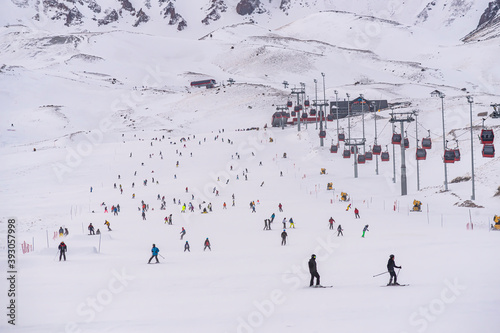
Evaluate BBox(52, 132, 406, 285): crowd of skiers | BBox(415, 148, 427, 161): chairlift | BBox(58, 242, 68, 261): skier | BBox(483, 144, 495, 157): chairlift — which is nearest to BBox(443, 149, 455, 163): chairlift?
BBox(483, 144, 495, 157): chairlift

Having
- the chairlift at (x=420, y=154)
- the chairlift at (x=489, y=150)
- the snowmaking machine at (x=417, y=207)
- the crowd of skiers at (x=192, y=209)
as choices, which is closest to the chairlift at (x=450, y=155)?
the chairlift at (x=489, y=150)

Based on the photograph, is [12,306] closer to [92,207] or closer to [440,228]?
[440,228]

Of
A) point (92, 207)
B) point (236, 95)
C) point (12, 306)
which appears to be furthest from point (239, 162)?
point (236, 95)

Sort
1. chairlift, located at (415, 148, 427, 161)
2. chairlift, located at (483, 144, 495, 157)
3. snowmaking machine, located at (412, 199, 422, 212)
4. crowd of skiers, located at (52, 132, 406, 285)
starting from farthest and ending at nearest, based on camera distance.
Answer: chairlift, located at (415, 148, 427, 161) < snowmaking machine, located at (412, 199, 422, 212) < chairlift, located at (483, 144, 495, 157) < crowd of skiers, located at (52, 132, 406, 285)

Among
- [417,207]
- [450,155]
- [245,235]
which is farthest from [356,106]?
[245,235]

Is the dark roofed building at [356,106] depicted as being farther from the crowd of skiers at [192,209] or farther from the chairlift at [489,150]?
the chairlift at [489,150]

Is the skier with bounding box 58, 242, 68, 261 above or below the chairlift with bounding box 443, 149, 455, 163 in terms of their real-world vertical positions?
below

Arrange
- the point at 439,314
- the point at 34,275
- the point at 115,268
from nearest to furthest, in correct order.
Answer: the point at 439,314, the point at 34,275, the point at 115,268

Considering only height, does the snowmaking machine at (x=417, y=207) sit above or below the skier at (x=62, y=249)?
above

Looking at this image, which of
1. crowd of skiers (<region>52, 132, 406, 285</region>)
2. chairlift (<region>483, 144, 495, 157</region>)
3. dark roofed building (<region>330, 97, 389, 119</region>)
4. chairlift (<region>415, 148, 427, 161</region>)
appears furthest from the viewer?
dark roofed building (<region>330, 97, 389, 119</region>)

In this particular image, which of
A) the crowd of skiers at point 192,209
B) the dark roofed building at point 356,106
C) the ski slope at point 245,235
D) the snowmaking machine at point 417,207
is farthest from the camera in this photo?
the dark roofed building at point 356,106

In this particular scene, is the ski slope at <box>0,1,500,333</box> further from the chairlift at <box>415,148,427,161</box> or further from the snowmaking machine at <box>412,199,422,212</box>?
the chairlift at <box>415,148,427,161</box>
